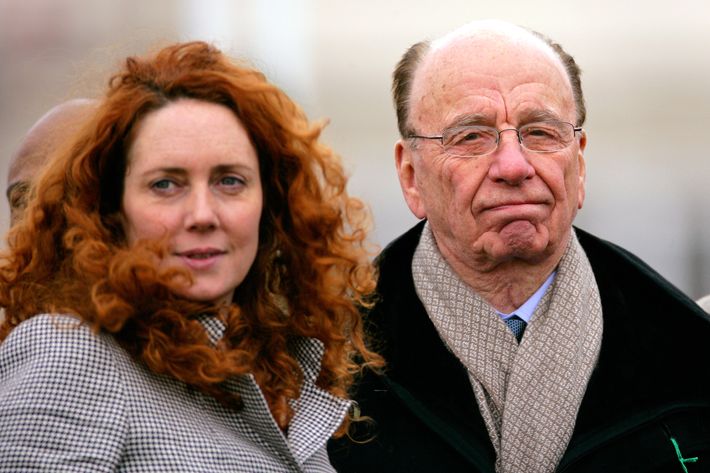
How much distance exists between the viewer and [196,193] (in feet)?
9.39

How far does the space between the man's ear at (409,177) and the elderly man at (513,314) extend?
13 millimetres

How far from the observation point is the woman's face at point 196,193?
2854 mm

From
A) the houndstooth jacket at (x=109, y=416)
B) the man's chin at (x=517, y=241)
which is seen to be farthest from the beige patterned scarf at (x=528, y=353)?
the houndstooth jacket at (x=109, y=416)

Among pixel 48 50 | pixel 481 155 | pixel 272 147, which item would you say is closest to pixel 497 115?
pixel 481 155

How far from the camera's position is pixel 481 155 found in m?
3.69

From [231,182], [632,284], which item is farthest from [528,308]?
[231,182]

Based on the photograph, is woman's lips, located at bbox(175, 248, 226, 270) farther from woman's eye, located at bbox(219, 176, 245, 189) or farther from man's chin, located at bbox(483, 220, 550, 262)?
man's chin, located at bbox(483, 220, 550, 262)

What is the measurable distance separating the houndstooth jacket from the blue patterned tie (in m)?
0.94

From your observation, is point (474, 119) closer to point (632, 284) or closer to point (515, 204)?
point (515, 204)

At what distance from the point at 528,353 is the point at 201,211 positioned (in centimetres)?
111

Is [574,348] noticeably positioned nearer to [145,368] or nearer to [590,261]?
[590,261]

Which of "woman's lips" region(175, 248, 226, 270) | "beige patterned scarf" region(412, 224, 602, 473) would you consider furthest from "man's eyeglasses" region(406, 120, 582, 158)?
"woman's lips" region(175, 248, 226, 270)

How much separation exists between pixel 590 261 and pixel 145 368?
1.55 meters

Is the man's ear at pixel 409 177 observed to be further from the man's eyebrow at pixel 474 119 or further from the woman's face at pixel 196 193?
the woman's face at pixel 196 193
